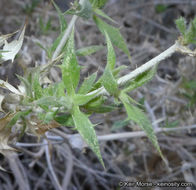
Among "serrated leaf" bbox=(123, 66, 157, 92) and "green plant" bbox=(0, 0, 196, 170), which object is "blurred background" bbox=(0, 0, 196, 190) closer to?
"green plant" bbox=(0, 0, 196, 170)

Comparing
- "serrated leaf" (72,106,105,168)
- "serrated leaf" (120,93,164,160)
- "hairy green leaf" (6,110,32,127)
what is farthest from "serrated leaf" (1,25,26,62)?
"serrated leaf" (120,93,164,160)

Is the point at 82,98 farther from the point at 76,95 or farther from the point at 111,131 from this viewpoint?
the point at 111,131

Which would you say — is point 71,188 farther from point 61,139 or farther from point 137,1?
point 137,1

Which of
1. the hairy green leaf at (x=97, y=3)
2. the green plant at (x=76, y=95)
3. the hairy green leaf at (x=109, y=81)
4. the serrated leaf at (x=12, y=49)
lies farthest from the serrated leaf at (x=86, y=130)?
the hairy green leaf at (x=97, y=3)

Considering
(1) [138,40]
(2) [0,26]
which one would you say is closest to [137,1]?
(1) [138,40]

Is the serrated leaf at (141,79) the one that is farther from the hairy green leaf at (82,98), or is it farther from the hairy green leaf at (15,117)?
the hairy green leaf at (15,117)
